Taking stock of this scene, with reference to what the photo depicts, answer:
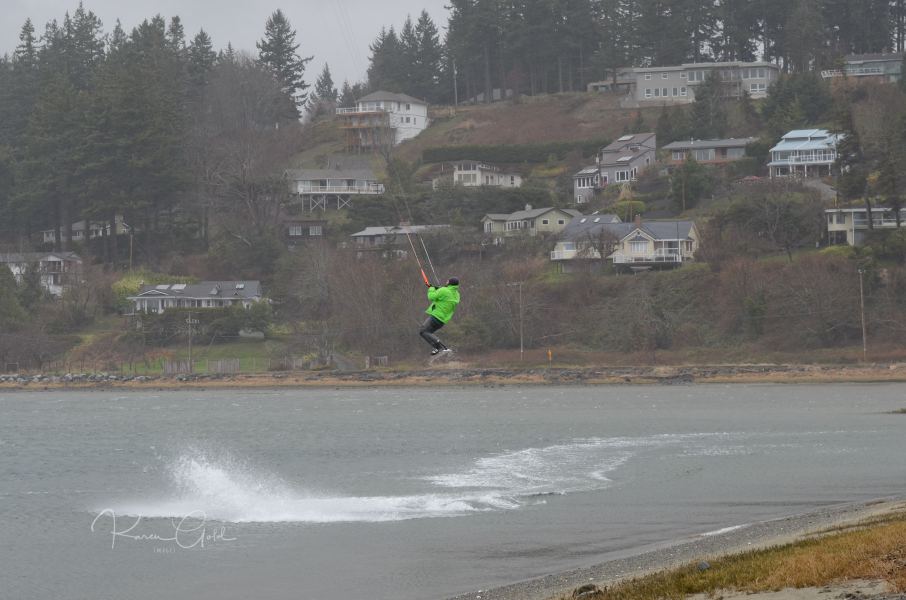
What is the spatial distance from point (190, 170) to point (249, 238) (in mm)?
10465

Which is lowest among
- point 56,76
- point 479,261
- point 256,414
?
point 256,414

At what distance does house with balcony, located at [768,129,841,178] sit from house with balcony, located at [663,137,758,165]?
4.48 meters

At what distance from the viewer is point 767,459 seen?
36312 mm

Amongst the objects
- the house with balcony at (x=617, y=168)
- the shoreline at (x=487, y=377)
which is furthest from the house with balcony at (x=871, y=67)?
the shoreline at (x=487, y=377)

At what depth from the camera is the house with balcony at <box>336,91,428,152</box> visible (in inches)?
4744

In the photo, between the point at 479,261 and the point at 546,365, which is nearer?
the point at 546,365

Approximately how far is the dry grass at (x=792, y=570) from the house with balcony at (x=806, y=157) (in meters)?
73.6

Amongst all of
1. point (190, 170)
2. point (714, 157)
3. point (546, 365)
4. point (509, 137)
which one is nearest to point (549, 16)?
point (509, 137)

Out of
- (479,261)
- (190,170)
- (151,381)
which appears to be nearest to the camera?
(151,381)

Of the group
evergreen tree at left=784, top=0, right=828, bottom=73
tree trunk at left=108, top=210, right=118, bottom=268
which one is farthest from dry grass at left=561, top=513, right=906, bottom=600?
evergreen tree at left=784, top=0, right=828, bottom=73

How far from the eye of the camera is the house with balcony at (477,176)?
10192 cm

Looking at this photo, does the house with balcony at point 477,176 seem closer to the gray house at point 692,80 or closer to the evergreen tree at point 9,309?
the gray house at point 692,80

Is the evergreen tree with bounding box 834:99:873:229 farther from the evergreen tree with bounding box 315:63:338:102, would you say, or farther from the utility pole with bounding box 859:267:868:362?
the evergreen tree with bounding box 315:63:338:102

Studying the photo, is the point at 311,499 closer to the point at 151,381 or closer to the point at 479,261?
the point at 151,381
